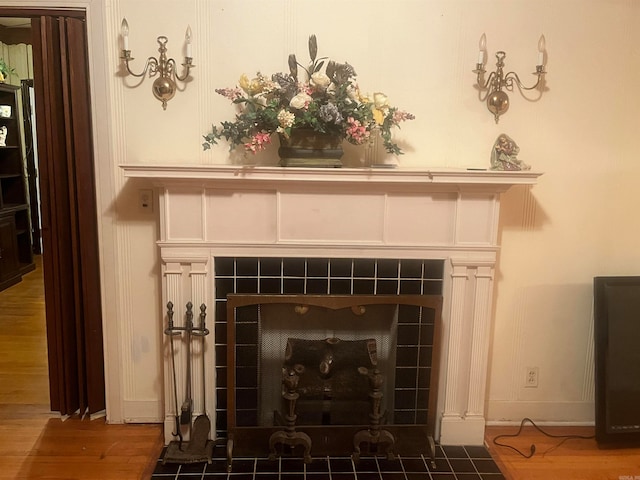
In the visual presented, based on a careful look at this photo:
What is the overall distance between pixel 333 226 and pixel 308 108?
0.54m

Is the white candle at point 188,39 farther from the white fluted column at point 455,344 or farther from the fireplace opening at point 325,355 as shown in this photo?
the white fluted column at point 455,344

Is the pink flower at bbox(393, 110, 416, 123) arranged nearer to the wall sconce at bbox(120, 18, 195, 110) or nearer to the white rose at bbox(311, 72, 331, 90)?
the white rose at bbox(311, 72, 331, 90)

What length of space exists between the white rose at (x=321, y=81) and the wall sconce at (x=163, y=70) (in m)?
0.62

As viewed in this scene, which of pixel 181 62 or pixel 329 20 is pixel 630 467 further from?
pixel 181 62

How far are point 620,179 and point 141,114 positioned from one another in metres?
2.36

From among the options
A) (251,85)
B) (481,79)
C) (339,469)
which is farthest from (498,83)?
(339,469)

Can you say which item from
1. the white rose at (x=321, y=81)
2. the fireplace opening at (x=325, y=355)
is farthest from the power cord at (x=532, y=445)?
the white rose at (x=321, y=81)

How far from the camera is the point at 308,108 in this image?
6.92ft

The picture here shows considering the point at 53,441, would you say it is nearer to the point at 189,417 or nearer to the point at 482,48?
the point at 189,417

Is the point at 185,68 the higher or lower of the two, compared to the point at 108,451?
higher

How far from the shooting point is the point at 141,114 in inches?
94.0

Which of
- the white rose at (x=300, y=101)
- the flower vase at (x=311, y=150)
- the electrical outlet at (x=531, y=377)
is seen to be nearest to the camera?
the white rose at (x=300, y=101)

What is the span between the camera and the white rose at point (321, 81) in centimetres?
209

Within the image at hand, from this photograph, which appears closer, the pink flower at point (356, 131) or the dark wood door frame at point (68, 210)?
the pink flower at point (356, 131)
